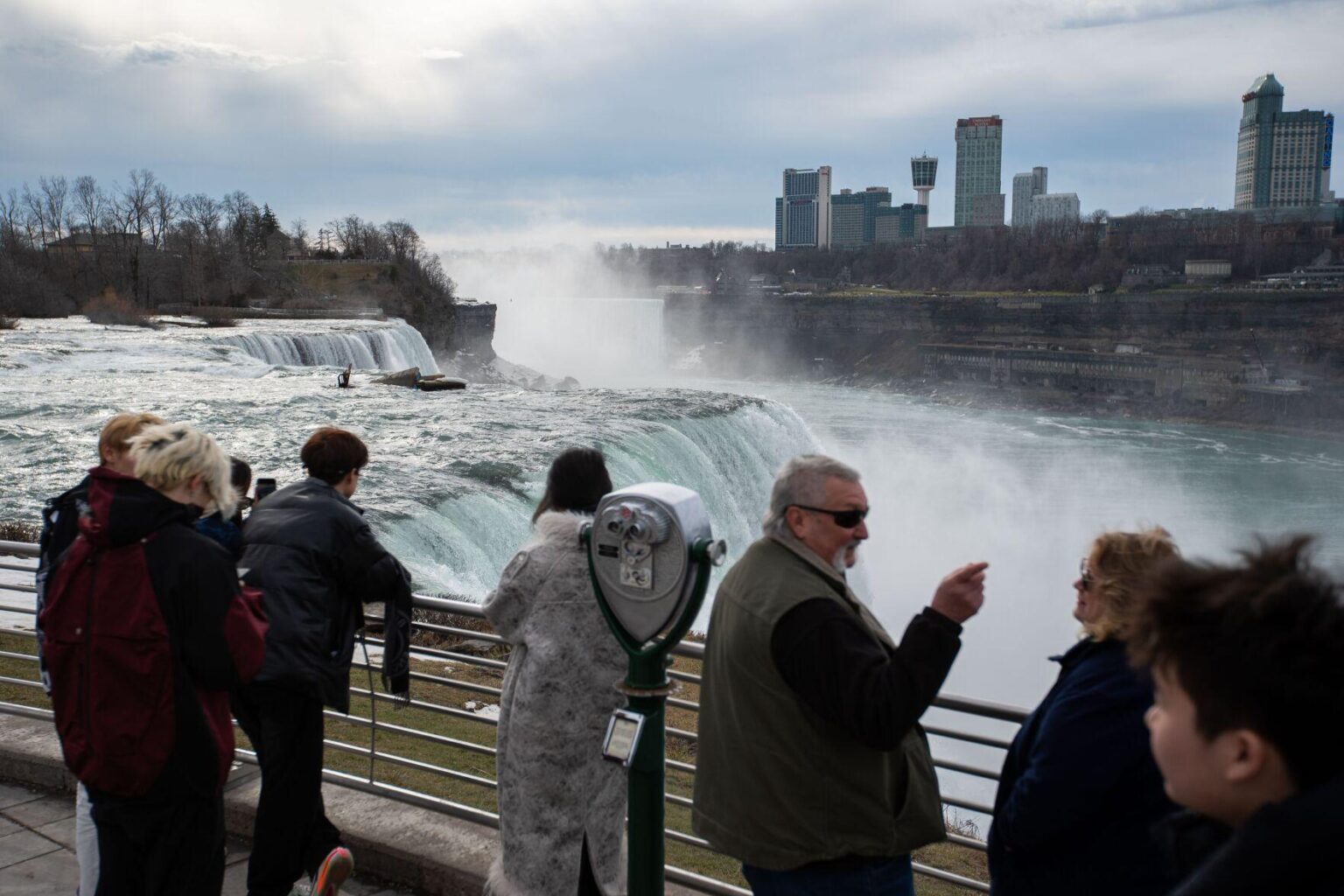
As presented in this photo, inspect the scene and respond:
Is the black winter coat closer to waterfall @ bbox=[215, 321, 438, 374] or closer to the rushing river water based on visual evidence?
the rushing river water

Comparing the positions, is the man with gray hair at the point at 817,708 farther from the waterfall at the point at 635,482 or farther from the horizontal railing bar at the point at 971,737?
the waterfall at the point at 635,482

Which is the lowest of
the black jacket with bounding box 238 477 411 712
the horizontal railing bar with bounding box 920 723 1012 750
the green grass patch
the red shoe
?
the green grass patch

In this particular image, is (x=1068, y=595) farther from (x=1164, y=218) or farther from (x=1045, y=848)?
(x=1164, y=218)

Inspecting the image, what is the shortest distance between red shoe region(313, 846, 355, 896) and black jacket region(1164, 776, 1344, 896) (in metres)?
3.09

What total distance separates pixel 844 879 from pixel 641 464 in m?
16.1

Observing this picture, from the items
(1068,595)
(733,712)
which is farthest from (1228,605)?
(1068,595)

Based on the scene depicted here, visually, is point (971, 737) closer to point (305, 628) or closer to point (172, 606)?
point (305, 628)

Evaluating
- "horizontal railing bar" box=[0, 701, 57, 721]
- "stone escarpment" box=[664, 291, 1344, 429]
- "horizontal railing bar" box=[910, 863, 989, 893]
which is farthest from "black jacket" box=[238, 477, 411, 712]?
"stone escarpment" box=[664, 291, 1344, 429]

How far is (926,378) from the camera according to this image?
88062mm

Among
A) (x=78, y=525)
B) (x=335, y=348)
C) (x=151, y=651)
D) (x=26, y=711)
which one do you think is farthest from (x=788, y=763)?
(x=335, y=348)

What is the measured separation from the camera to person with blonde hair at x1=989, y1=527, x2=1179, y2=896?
229 cm

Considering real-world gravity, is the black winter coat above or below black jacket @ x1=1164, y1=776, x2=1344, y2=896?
below

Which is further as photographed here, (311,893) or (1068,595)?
(1068,595)

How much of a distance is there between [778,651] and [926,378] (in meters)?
88.1
